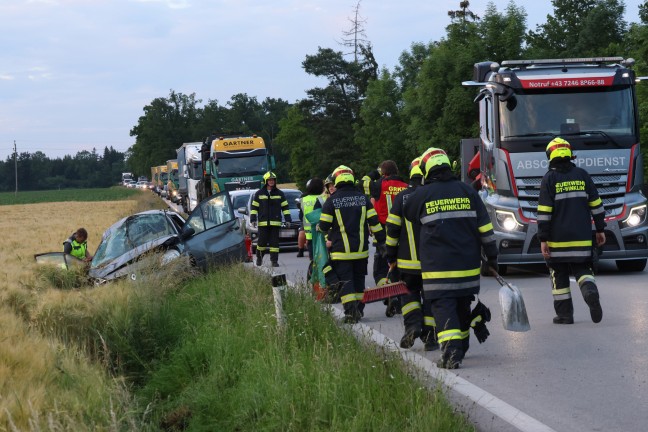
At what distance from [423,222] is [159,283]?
466 cm

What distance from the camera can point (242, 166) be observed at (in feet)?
123

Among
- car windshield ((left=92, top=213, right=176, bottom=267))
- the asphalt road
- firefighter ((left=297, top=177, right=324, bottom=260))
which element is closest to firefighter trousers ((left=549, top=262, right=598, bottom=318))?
the asphalt road

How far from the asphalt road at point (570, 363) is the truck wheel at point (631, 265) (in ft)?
7.92

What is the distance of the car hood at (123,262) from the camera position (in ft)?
45.5

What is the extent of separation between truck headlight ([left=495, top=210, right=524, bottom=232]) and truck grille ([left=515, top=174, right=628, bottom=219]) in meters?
0.17

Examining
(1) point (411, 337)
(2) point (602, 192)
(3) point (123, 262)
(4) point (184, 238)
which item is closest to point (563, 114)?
(2) point (602, 192)

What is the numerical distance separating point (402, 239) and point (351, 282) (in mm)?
2152

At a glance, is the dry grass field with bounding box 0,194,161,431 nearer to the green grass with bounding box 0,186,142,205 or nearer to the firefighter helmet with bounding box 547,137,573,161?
the firefighter helmet with bounding box 547,137,573,161

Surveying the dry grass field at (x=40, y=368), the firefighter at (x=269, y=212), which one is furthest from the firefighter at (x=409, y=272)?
the firefighter at (x=269, y=212)

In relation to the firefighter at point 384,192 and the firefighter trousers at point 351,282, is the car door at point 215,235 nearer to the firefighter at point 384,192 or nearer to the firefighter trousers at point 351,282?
the firefighter at point 384,192

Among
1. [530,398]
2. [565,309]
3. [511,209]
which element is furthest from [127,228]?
[530,398]

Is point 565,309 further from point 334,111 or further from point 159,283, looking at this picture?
point 334,111

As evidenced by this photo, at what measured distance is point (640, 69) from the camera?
40.4 m

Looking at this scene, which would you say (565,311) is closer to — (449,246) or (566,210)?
(566,210)
